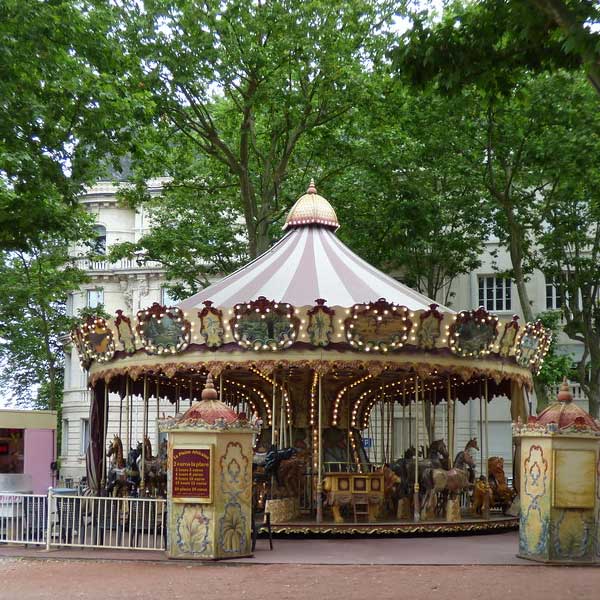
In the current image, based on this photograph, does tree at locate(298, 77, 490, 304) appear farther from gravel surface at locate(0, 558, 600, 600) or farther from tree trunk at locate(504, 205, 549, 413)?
gravel surface at locate(0, 558, 600, 600)

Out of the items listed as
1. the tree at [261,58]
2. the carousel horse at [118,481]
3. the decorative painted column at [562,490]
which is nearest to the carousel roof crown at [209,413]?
the decorative painted column at [562,490]

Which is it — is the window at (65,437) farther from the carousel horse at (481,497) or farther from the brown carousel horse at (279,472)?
the carousel horse at (481,497)

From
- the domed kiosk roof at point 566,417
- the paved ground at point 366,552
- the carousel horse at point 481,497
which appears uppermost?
the domed kiosk roof at point 566,417

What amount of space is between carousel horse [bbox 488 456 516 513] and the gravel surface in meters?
7.75

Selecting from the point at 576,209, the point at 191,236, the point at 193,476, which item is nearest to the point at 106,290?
the point at 191,236

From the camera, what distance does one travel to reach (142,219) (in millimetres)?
45938

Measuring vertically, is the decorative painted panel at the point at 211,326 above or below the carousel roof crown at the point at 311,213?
below

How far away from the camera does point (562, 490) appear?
14.0 meters

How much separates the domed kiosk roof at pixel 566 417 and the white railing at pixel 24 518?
7.37 meters

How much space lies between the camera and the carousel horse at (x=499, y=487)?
840 inches

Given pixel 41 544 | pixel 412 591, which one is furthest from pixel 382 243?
pixel 412 591

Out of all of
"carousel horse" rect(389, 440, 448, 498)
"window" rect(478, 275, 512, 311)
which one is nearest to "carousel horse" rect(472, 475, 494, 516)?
"carousel horse" rect(389, 440, 448, 498)

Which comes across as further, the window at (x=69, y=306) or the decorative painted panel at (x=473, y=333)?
the window at (x=69, y=306)

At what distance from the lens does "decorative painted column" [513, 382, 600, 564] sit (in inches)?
549
